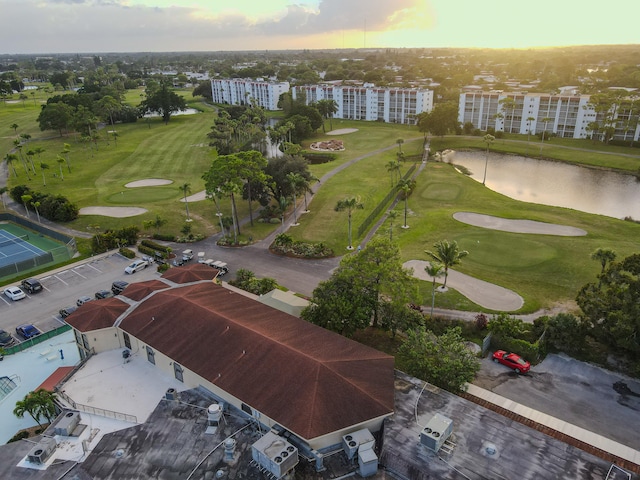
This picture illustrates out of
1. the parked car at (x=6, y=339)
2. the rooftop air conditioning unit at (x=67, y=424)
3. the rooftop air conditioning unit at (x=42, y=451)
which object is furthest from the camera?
the parked car at (x=6, y=339)

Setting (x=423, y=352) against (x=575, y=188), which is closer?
(x=423, y=352)

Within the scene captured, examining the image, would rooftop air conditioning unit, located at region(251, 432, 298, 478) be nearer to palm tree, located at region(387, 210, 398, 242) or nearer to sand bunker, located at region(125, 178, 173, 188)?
palm tree, located at region(387, 210, 398, 242)

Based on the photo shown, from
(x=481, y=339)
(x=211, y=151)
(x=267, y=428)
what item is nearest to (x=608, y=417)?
(x=481, y=339)

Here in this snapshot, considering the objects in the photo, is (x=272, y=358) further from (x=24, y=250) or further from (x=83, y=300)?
(x=24, y=250)

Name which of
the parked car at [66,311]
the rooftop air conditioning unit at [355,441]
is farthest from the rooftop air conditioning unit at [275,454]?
the parked car at [66,311]

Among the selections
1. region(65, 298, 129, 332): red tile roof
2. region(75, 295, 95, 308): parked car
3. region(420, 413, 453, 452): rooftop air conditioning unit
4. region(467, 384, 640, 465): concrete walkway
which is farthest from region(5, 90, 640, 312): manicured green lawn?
region(65, 298, 129, 332): red tile roof

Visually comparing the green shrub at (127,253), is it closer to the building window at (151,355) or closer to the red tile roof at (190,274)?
the red tile roof at (190,274)

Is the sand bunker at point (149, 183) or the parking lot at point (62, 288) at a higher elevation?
the sand bunker at point (149, 183)

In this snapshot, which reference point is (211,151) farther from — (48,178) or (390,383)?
(390,383)

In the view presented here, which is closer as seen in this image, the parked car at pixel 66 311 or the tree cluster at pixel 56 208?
the parked car at pixel 66 311
